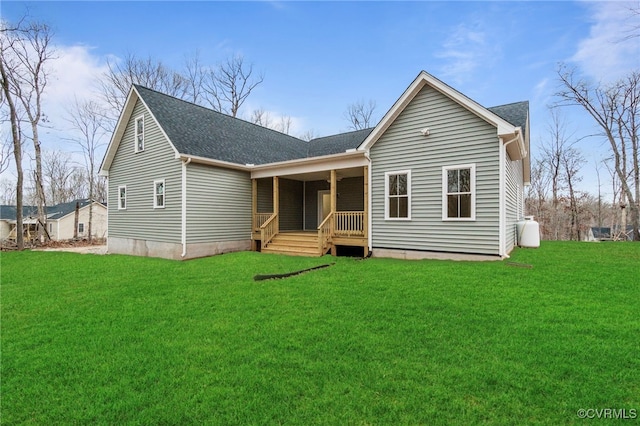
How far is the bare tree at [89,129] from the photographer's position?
24634 millimetres

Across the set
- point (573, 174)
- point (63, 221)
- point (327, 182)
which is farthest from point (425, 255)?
point (63, 221)

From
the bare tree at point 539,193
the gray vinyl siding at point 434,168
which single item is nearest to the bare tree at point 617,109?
the bare tree at point 539,193

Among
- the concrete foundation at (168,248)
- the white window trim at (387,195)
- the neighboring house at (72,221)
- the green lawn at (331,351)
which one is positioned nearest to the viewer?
the green lawn at (331,351)

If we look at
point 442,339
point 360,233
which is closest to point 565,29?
point 360,233

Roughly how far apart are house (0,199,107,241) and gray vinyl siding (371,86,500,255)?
1136 inches

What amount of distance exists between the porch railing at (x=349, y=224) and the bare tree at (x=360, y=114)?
19.5 meters

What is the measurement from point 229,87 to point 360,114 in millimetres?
12594

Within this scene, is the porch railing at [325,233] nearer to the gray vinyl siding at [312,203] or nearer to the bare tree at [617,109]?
the gray vinyl siding at [312,203]

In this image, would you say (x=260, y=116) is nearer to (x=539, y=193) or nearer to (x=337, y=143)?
(x=337, y=143)

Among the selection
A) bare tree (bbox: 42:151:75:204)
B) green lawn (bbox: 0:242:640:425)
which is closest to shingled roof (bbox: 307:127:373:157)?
green lawn (bbox: 0:242:640:425)

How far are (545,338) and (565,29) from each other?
46.7 feet

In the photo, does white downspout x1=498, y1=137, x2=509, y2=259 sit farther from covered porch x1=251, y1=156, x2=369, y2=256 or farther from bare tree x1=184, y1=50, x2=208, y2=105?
bare tree x1=184, y1=50, x2=208, y2=105

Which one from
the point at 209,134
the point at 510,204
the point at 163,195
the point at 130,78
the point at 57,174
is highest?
the point at 130,78

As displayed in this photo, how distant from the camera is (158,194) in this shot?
41.0 ft
